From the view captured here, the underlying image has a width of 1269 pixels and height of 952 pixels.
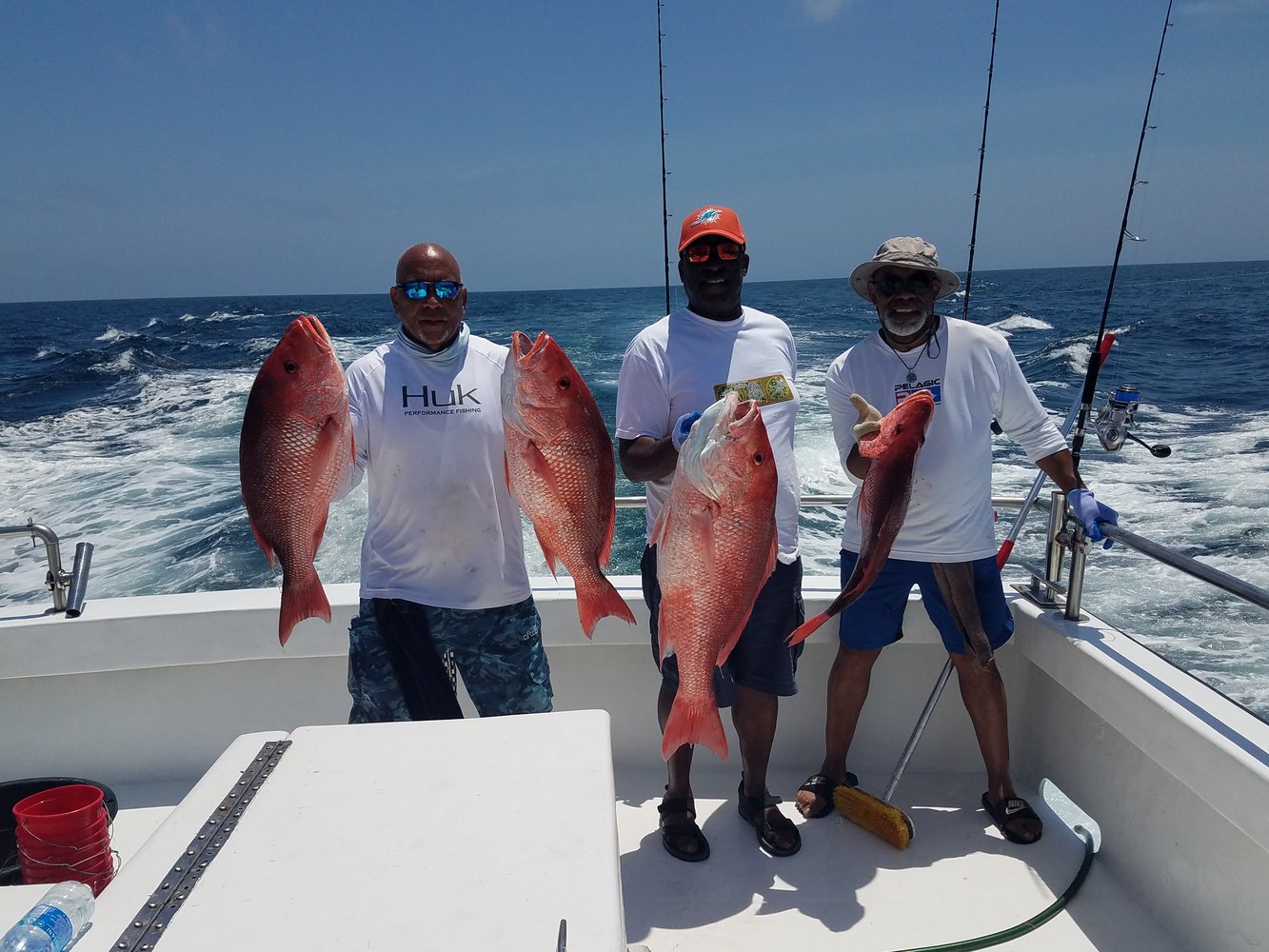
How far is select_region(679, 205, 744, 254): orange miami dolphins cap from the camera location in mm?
2604

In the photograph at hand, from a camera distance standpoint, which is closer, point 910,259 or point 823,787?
point 910,259

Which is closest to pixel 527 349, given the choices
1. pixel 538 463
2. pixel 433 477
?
pixel 538 463

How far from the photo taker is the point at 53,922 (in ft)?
4.05

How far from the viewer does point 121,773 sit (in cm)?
336

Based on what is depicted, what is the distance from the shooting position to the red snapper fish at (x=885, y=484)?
220 cm

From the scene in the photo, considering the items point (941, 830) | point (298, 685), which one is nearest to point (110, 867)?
point (298, 685)

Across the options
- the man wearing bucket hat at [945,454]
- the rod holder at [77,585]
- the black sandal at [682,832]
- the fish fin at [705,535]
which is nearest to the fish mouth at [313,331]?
the fish fin at [705,535]

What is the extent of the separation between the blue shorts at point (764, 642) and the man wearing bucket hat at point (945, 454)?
321mm

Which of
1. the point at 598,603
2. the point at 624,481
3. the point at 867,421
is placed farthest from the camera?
the point at 624,481

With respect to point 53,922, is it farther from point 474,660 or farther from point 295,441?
point 474,660

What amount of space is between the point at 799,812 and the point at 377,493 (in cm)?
187

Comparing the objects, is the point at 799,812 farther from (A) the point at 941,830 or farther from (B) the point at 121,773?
(B) the point at 121,773

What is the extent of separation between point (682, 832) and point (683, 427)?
1431 millimetres

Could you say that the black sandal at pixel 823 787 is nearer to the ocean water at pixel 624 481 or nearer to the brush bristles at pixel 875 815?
the brush bristles at pixel 875 815
